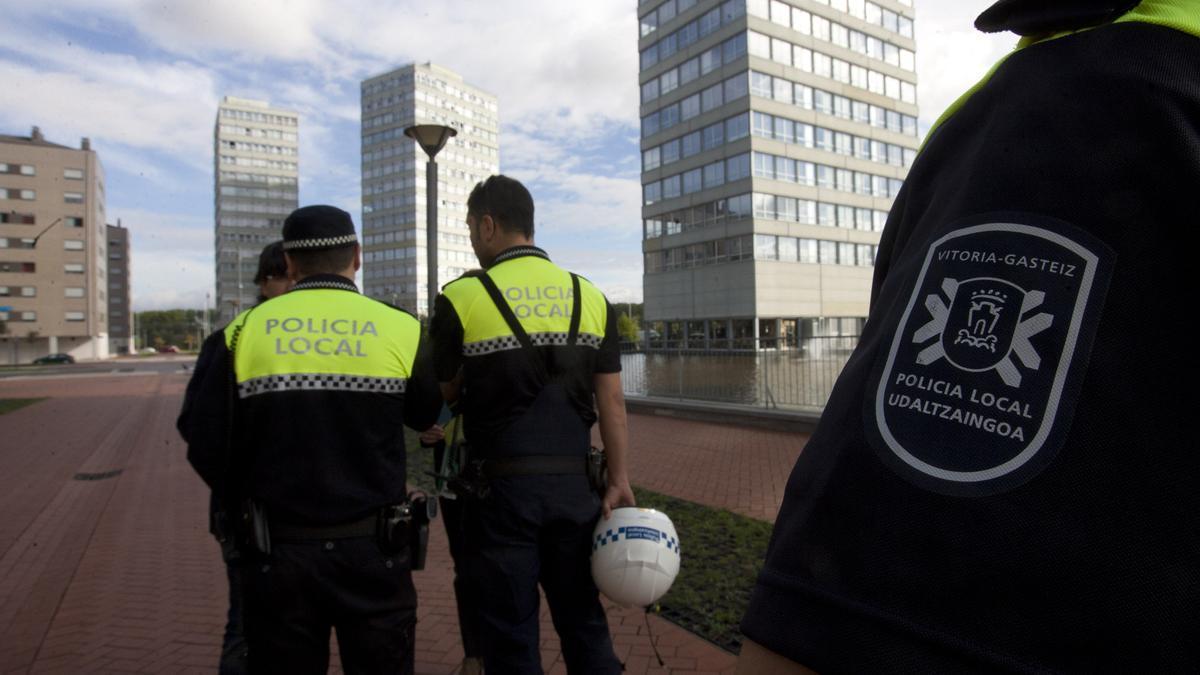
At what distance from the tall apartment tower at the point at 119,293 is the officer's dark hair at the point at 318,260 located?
142 metres

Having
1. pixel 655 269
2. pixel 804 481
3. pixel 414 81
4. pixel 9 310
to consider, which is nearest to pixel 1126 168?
pixel 804 481

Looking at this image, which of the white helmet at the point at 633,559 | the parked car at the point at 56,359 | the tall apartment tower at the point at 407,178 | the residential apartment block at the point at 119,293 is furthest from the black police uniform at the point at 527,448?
the residential apartment block at the point at 119,293

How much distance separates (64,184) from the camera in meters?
82.5

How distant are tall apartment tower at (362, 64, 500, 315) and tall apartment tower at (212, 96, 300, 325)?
13.6 m

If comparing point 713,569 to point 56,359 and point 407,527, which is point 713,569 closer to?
point 407,527

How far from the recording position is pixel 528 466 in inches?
113

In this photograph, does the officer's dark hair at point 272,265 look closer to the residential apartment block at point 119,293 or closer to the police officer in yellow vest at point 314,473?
the police officer in yellow vest at point 314,473

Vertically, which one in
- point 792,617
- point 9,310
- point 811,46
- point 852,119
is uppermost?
point 811,46

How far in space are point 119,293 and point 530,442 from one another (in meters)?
154

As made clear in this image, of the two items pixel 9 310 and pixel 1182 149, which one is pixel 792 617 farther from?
pixel 9 310

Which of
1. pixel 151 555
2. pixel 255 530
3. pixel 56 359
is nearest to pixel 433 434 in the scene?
pixel 255 530

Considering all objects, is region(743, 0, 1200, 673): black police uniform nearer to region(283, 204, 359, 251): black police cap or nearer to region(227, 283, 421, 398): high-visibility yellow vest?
region(227, 283, 421, 398): high-visibility yellow vest

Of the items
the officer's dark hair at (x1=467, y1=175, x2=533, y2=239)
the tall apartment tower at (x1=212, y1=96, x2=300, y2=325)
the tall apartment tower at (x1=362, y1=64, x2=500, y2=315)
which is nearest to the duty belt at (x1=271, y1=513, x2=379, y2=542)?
the officer's dark hair at (x1=467, y1=175, x2=533, y2=239)

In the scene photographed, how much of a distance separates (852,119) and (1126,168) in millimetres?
55005
